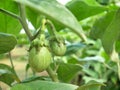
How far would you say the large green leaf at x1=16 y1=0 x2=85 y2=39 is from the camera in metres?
0.42

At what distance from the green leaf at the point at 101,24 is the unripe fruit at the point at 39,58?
24cm

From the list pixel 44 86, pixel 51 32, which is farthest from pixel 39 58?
pixel 51 32

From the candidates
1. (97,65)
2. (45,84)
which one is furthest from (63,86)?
(97,65)

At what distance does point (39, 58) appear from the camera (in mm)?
626

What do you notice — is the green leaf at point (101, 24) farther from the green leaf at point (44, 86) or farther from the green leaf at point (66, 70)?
the green leaf at point (44, 86)

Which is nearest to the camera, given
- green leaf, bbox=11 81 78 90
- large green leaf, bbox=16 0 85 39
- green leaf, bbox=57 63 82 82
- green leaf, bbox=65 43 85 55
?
large green leaf, bbox=16 0 85 39

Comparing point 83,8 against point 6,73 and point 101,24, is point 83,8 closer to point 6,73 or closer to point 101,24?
point 101,24

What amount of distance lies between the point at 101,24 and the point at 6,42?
0.29 metres

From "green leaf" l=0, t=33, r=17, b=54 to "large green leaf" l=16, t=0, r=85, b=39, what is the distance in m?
0.19

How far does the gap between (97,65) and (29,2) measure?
1.66 metres

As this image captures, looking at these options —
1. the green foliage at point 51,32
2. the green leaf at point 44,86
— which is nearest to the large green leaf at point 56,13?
the green foliage at point 51,32

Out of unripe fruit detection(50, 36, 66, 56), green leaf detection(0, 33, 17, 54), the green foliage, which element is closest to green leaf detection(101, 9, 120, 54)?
the green foliage

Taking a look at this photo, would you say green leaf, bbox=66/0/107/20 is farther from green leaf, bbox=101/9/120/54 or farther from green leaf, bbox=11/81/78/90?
green leaf, bbox=11/81/78/90

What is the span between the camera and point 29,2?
1.40ft
